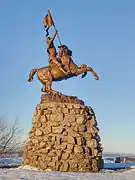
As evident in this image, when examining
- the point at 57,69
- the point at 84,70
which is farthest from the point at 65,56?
the point at 84,70

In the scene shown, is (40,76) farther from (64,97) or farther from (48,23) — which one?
(48,23)

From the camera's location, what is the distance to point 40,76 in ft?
38.0

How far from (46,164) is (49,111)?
183 cm

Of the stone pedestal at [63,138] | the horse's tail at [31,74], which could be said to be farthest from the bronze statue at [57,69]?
the stone pedestal at [63,138]

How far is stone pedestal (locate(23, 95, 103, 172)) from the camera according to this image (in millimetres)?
10242

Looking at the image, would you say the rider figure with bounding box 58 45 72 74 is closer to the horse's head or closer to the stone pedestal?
the horse's head

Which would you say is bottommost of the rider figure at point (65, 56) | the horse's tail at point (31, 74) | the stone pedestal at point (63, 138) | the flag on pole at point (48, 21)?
the stone pedestal at point (63, 138)

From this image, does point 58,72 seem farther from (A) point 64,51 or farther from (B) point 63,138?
(B) point 63,138

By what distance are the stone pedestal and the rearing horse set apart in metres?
0.57

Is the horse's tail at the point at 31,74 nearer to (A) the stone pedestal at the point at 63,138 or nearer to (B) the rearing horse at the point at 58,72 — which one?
(B) the rearing horse at the point at 58,72

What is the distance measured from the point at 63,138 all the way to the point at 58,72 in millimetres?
2500

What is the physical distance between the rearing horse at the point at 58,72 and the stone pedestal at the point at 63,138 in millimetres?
573

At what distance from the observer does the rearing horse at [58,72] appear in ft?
37.5

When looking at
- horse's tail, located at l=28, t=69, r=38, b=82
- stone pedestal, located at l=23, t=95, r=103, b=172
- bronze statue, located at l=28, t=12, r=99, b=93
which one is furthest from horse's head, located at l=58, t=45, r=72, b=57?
stone pedestal, located at l=23, t=95, r=103, b=172
